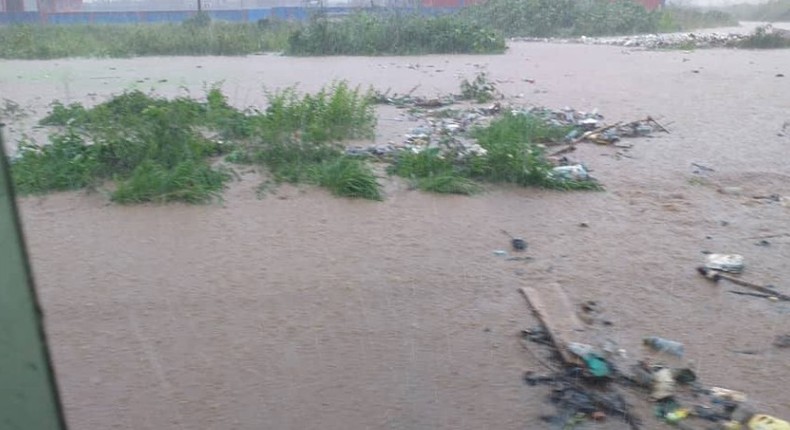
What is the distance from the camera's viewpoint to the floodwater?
4406 millimetres

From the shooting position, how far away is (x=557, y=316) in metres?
5.43

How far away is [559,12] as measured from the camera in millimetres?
38438

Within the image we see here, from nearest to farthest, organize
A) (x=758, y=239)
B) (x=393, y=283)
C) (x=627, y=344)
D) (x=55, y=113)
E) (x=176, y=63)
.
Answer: (x=627, y=344)
(x=393, y=283)
(x=758, y=239)
(x=55, y=113)
(x=176, y=63)

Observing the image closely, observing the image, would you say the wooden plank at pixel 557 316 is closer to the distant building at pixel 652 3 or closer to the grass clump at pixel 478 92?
the grass clump at pixel 478 92

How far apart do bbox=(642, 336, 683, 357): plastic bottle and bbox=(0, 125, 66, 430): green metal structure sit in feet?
11.4

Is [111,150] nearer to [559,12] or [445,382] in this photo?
[445,382]

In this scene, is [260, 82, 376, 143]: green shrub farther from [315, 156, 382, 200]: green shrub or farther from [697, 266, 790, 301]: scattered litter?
[697, 266, 790, 301]: scattered litter

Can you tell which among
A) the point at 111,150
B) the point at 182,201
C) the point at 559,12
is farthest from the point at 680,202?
the point at 559,12

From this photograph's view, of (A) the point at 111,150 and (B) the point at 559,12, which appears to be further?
(B) the point at 559,12

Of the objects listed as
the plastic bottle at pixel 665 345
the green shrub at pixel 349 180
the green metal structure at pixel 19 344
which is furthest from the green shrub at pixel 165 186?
the green metal structure at pixel 19 344

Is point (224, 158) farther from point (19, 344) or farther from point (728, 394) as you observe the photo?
point (19, 344)

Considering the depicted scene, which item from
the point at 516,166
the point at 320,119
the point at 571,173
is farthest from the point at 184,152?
the point at 571,173

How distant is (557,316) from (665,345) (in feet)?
2.21

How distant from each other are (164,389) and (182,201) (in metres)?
3.63
